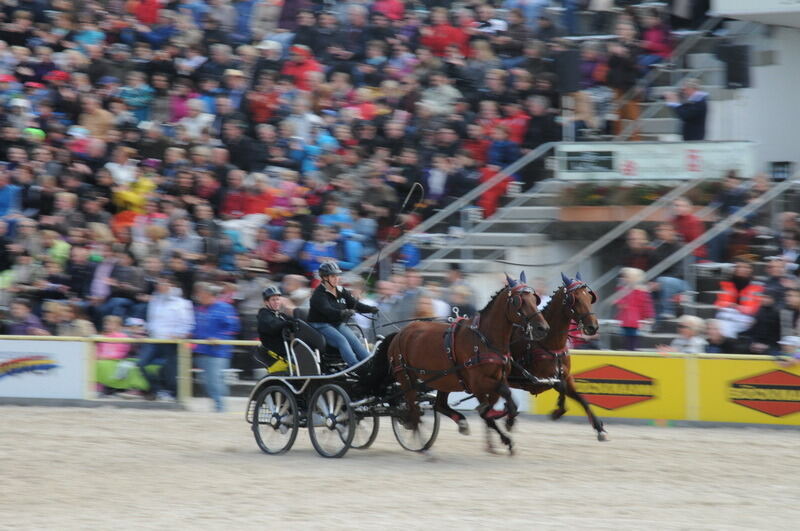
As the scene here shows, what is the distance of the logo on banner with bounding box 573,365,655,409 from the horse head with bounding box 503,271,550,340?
3008mm

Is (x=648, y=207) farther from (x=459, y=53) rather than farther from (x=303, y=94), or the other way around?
(x=303, y=94)

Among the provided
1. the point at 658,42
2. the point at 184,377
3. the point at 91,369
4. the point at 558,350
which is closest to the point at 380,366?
the point at 558,350

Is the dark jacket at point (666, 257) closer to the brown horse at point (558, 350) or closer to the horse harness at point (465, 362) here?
the brown horse at point (558, 350)

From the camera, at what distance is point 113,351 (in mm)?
16109

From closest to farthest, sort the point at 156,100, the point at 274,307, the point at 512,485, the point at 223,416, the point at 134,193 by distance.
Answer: the point at 512,485 < the point at 274,307 < the point at 223,416 < the point at 134,193 < the point at 156,100

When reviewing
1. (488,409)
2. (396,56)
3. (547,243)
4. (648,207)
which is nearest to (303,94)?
(396,56)

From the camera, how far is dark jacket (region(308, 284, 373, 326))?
11867 millimetres

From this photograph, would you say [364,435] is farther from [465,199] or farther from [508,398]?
[465,199]

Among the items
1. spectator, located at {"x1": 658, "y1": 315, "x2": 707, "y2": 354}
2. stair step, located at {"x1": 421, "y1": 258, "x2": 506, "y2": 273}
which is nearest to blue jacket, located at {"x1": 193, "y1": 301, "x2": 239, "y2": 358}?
stair step, located at {"x1": 421, "y1": 258, "x2": 506, "y2": 273}

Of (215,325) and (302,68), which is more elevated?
(302,68)

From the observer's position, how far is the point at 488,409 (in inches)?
450

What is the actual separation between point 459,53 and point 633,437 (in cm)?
745

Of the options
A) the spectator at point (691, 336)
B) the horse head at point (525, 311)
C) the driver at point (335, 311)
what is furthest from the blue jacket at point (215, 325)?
the spectator at point (691, 336)

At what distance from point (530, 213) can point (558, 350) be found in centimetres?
554
